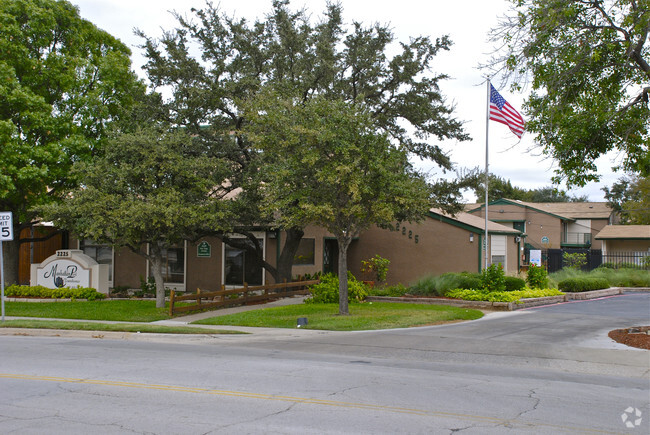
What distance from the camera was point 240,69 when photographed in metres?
21.4

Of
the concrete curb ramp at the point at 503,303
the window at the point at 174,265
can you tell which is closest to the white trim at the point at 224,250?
the window at the point at 174,265

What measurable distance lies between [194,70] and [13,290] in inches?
466

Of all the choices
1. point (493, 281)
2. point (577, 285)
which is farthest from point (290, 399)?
point (577, 285)

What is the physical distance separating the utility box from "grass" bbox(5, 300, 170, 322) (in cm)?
139

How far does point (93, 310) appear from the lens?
1981 cm

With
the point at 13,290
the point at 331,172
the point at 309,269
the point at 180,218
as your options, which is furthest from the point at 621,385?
the point at 13,290

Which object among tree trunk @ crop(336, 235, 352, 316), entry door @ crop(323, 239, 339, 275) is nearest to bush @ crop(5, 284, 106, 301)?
entry door @ crop(323, 239, 339, 275)

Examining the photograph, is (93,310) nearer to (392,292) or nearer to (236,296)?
(236,296)

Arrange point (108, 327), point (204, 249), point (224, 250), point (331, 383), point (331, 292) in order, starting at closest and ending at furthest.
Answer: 1. point (331, 383)
2. point (108, 327)
3. point (331, 292)
4. point (224, 250)
5. point (204, 249)

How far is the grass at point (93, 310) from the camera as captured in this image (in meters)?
18.2

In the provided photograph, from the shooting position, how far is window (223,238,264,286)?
84.7 feet

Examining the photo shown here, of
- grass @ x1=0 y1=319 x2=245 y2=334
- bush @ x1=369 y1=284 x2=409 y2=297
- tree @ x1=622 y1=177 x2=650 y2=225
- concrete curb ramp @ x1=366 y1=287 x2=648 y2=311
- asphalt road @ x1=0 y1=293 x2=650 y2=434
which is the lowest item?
grass @ x1=0 y1=319 x2=245 y2=334

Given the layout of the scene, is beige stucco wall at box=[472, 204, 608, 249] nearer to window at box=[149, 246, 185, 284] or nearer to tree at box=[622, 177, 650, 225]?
tree at box=[622, 177, 650, 225]

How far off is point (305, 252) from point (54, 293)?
10.9 m
